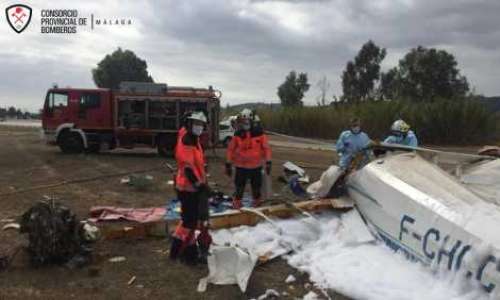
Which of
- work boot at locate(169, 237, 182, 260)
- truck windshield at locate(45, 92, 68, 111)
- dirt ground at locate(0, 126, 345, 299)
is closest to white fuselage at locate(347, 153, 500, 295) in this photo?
dirt ground at locate(0, 126, 345, 299)

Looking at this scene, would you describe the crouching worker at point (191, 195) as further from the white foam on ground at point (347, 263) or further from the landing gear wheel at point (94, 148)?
the landing gear wheel at point (94, 148)

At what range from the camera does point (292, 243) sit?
603cm

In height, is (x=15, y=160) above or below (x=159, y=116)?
below

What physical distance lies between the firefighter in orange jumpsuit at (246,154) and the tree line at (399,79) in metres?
38.2

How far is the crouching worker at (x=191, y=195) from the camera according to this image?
5.67m

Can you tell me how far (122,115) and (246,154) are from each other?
10.8 metres

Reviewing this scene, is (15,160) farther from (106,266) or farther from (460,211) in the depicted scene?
(460,211)

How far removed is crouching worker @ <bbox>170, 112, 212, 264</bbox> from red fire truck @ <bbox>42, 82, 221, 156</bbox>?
12.4 metres

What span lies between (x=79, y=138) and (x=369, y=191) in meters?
14.2

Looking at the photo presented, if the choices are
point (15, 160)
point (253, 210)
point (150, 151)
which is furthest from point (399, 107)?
point (253, 210)

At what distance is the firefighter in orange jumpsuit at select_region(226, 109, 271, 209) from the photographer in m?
8.41

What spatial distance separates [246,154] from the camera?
8461 mm

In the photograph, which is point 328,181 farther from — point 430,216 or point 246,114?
point 430,216

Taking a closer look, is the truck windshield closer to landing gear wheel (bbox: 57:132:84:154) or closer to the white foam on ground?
landing gear wheel (bbox: 57:132:84:154)
